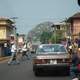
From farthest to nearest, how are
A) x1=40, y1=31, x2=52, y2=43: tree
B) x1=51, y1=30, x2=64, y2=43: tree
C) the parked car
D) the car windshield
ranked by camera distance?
x1=40, y1=31, x2=52, y2=43: tree < x1=51, y1=30, x2=64, y2=43: tree < the car windshield < the parked car

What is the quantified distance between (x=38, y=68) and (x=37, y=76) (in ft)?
2.53

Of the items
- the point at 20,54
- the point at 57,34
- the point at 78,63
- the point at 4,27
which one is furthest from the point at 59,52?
the point at 57,34

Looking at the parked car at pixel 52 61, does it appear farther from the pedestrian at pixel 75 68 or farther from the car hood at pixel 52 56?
the pedestrian at pixel 75 68

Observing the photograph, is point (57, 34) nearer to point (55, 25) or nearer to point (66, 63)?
point (55, 25)

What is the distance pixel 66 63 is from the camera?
61.1 ft

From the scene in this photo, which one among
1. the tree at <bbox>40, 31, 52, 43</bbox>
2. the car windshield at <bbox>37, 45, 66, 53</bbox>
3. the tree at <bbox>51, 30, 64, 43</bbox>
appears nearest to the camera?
the car windshield at <bbox>37, 45, 66, 53</bbox>

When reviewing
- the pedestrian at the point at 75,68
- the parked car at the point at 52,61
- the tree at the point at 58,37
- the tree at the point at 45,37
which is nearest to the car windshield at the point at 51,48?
the parked car at the point at 52,61

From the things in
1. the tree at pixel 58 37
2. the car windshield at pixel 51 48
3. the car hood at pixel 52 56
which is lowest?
the car hood at pixel 52 56

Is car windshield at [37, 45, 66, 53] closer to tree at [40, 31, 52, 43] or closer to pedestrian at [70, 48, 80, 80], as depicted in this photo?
pedestrian at [70, 48, 80, 80]

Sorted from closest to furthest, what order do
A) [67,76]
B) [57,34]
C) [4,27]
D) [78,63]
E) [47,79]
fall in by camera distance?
[78,63], [47,79], [67,76], [4,27], [57,34]

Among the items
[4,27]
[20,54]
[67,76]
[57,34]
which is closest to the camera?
[67,76]

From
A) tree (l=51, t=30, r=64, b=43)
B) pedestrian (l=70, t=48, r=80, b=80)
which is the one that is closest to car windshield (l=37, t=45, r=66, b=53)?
pedestrian (l=70, t=48, r=80, b=80)

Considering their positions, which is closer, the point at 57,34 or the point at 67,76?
the point at 67,76

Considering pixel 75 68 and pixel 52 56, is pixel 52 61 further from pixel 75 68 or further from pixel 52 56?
pixel 75 68
